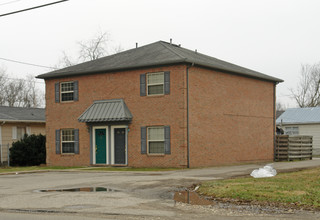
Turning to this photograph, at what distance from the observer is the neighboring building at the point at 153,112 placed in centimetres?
2467

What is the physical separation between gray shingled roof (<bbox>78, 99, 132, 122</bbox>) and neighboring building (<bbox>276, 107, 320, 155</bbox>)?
2378 cm

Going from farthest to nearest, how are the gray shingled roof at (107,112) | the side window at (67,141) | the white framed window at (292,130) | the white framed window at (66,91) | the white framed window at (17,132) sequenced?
1. the white framed window at (292,130)
2. the white framed window at (17,132)
3. the white framed window at (66,91)
4. the side window at (67,141)
5. the gray shingled roof at (107,112)

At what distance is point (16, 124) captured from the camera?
36938mm

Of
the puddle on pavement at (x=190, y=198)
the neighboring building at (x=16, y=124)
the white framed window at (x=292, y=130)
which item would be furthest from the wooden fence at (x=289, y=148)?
the puddle on pavement at (x=190, y=198)

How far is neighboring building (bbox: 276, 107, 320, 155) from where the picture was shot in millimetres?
43969

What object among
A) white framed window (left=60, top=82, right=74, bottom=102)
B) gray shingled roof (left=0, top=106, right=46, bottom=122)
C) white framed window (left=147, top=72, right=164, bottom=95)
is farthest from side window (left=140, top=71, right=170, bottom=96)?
gray shingled roof (left=0, top=106, right=46, bottom=122)

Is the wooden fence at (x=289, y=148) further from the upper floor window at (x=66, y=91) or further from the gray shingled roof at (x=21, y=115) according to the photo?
the gray shingled roof at (x=21, y=115)

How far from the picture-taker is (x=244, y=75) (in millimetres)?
29719

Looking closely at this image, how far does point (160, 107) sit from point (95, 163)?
563 centimetres

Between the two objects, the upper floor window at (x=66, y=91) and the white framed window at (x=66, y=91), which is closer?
the upper floor window at (x=66, y=91)

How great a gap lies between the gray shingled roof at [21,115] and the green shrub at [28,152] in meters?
3.33

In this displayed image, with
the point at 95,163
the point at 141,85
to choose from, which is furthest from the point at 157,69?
the point at 95,163

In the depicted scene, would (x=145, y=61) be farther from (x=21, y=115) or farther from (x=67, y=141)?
(x=21, y=115)

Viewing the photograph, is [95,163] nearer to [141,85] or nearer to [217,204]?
[141,85]
